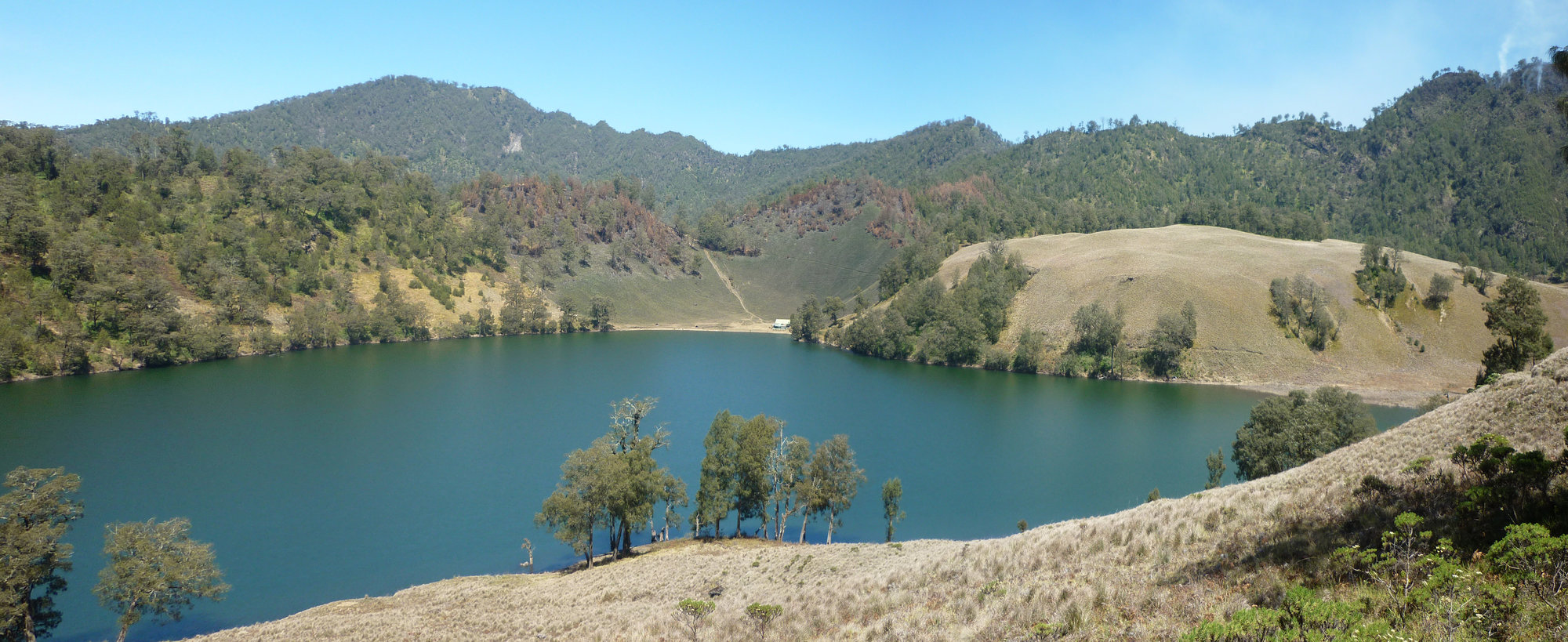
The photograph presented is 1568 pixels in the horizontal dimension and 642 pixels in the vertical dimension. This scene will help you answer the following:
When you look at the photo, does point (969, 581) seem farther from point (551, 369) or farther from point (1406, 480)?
point (551, 369)

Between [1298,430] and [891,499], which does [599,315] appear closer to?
[891,499]

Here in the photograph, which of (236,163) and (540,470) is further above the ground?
(236,163)

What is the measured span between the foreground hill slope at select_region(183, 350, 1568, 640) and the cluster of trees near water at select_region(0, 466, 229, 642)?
260 inches

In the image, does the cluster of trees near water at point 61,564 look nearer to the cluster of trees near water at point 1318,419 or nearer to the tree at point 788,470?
the tree at point 788,470

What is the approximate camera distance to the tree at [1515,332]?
47.8 meters

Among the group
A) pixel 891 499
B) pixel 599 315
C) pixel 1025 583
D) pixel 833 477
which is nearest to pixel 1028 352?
pixel 891 499

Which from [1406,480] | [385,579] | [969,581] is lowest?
[385,579]

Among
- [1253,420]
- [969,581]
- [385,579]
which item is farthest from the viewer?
[1253,420]

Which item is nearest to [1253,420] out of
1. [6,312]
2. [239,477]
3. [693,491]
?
[693,491]

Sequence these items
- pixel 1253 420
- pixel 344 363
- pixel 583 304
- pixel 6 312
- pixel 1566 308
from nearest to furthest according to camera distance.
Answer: pixel 1253 420 < pixel 6 312 < pixel 1566 308 < pixel 344 363 < pixel 583 304

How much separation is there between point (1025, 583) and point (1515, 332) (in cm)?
5531

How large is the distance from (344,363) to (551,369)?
30.9 m

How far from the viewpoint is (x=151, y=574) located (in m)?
29.1

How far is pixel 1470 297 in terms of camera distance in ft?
323
